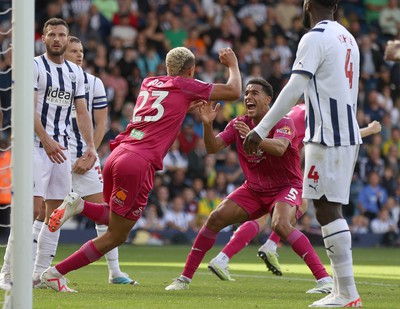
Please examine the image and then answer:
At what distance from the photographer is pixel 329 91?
7.43m

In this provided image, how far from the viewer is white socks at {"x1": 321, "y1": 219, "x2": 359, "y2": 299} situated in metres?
7.32

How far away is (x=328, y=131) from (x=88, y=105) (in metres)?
3.77

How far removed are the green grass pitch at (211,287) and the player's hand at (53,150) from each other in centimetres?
116

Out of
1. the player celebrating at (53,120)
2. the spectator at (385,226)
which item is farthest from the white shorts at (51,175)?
the spectator at (385,226)

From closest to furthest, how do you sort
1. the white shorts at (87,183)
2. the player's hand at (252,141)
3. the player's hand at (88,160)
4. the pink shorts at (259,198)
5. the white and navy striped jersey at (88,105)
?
the player's hand at (252,141) → the player's hand at (88,160) → the pink shorts at (259,198) → the white shorts at (87,183) → the white and navy striped jersey at (88,105)

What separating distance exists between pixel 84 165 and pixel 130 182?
114cm

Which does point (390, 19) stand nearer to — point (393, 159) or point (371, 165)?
point (393, 159)

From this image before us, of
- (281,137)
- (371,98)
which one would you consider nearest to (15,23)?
(281,137)

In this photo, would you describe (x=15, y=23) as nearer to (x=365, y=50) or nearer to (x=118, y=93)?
(x=118, y=93)

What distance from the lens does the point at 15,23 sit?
638 centimetres

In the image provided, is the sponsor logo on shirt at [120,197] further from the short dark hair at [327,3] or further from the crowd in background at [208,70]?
the crowd in background at [208,70]

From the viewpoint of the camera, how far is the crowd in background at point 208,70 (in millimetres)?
19281

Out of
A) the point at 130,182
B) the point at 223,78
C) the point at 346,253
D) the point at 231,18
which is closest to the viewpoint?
the point at 346,253

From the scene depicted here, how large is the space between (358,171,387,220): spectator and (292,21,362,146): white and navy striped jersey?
13.1m
